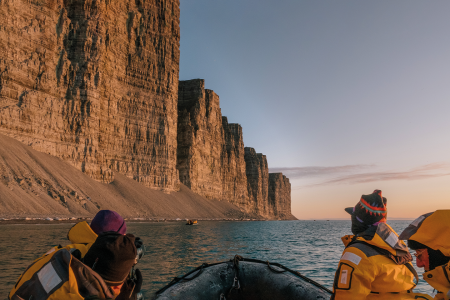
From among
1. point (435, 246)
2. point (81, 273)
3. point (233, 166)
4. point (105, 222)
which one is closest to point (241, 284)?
point (105, 222)

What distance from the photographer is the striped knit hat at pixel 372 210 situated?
2803 mm

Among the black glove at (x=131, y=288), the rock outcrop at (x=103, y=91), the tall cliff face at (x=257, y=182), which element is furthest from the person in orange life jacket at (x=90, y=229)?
the tall cliff face at (x=257, y=182)

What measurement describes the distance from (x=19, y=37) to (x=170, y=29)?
32.8 metres

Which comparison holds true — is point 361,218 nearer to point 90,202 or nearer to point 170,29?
point 90,202

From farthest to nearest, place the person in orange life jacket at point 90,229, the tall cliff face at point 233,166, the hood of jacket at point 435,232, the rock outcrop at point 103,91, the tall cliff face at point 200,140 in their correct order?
the tall cliff face at point 233,166
the tall cliff face at point 200,140
the rock outcrop at point 103,91
the person in orange life jacket at point 90,229
the hood of jacket at point 435,232

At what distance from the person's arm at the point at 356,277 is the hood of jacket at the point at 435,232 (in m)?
0.35

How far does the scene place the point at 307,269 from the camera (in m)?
12.9

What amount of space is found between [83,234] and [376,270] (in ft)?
7.38

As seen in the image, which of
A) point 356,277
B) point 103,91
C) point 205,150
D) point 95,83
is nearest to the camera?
point 356,277

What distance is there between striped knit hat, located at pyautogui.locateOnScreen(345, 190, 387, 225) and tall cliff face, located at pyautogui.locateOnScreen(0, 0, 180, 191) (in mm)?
40104

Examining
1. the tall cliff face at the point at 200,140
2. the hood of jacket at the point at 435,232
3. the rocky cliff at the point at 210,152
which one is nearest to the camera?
the hood of jacket at the point at 435,232

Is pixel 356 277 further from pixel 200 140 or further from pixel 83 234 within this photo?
pixel 200 140

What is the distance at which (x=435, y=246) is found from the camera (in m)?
2.10

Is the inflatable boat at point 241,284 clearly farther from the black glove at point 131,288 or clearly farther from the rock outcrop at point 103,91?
the rock outcrop at point 103,91
